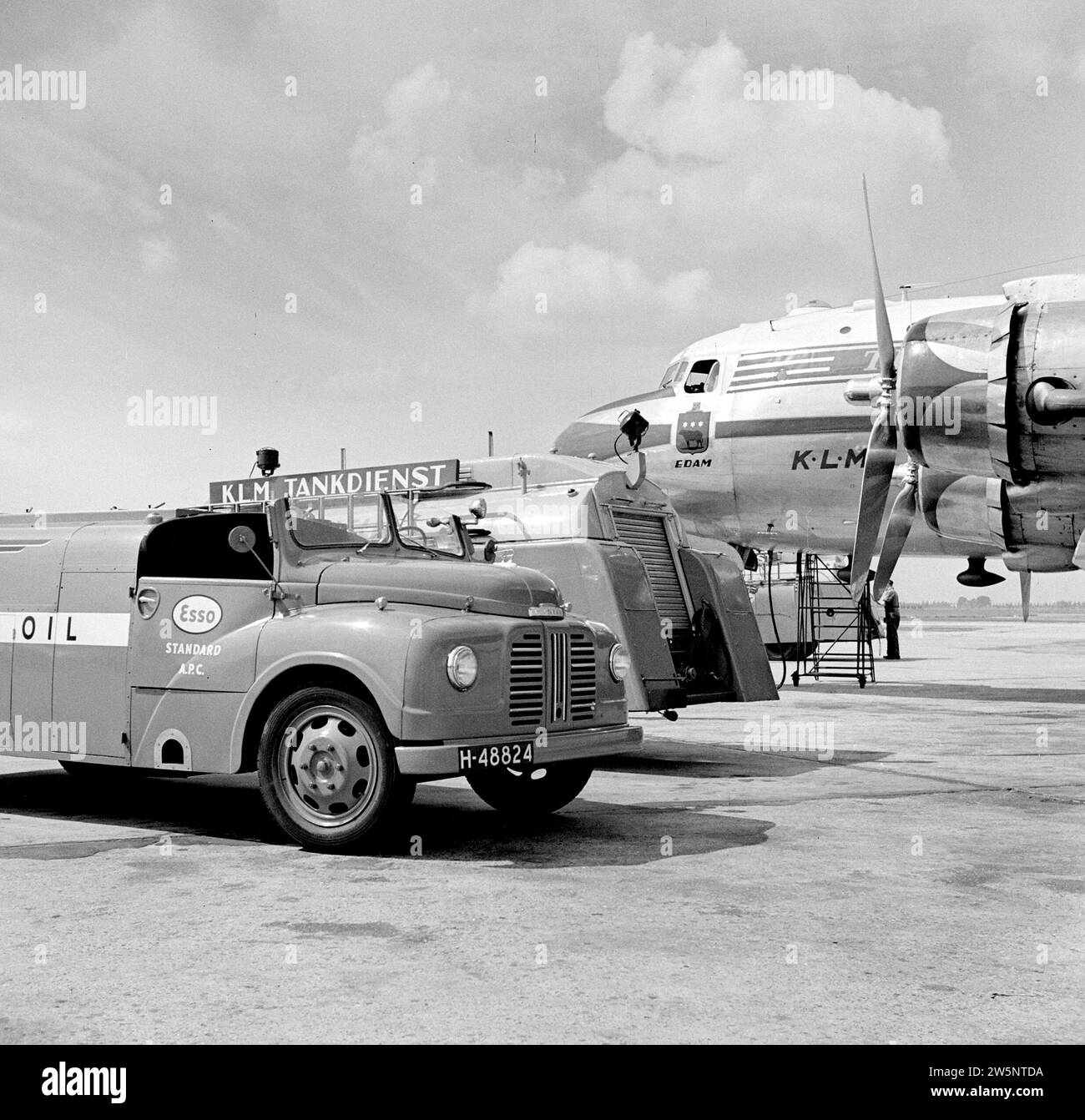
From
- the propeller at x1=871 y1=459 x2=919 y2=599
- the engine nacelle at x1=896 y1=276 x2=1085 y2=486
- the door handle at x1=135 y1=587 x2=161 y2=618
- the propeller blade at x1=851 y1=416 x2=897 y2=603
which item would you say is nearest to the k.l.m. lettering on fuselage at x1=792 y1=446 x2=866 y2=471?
the propeller at x1=871 y1=459 x2=919 y2=599

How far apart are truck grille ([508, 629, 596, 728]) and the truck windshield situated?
1.51 meters

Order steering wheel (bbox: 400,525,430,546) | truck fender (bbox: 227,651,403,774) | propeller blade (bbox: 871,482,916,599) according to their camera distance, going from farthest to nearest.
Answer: propeller blade (bbox: 871,482,916,599) < steering wheel (bbox: 400,525,430,546) < truck fender (bbox: 227,651,403,774)

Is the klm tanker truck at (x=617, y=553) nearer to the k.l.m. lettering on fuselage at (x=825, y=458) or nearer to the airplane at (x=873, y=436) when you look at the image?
the airplane at (x=873, y=436)

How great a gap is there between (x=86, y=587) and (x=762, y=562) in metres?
24.6

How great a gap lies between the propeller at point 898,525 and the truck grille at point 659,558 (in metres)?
5.27

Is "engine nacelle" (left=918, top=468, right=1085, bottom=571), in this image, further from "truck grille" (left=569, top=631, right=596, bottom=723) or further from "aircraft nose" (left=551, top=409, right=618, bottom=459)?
"truck grille" (left=569, top=631, right=596, bottom=723)

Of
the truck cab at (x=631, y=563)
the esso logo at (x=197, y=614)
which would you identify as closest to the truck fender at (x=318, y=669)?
the esso logo at (x=197, y=614)

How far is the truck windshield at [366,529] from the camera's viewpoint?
7.51 m

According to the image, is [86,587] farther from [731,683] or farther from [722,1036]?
[731,683]

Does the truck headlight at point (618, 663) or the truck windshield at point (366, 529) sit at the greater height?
the truck windshield at point (366, 529)

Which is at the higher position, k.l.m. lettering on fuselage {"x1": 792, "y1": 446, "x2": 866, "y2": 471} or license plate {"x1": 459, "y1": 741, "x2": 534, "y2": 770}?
k.l.m. lettering on fuselage {"x1": 792, "y1": 446, "x2": 866, "y2": 471}

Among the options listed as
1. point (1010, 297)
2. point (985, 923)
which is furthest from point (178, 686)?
point (1010, 297)

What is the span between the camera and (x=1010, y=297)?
14969 millimetres

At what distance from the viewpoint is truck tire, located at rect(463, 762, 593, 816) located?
7.75 meters
